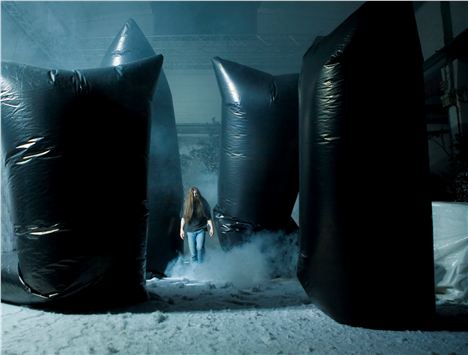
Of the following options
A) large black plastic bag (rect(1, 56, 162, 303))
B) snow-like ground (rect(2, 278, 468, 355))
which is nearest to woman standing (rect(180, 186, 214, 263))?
snow-like ground (rect(2, 278, 468, 355))

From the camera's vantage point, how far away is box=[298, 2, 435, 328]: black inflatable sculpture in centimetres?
137

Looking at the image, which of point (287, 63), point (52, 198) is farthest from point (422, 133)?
point (287, 63)

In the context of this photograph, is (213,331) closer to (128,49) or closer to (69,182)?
(69,182)

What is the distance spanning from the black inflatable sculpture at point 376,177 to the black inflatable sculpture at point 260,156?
1.04 m

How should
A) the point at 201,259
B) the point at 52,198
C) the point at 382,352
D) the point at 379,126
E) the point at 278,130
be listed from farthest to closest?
1. the point at 201,259
2. the point at 278,130
3. the point at 52,198
4. the point at 379,126
5. the point at 382,352

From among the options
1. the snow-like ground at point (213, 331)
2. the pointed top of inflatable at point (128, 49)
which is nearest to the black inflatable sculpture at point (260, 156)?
the snow-like ground at point (213, 331)

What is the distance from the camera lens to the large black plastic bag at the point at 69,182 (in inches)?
60.1

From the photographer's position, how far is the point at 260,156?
8.27 ft

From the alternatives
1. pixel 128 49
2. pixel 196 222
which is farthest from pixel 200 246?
pixel 128 49

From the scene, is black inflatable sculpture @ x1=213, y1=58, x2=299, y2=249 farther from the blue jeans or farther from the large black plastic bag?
the large black plastic bag

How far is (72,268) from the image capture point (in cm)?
153

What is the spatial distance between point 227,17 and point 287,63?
72.0 inches

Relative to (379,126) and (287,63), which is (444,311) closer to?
(379,126)

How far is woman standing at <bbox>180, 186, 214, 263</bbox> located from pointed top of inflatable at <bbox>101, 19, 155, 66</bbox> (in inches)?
52.2
